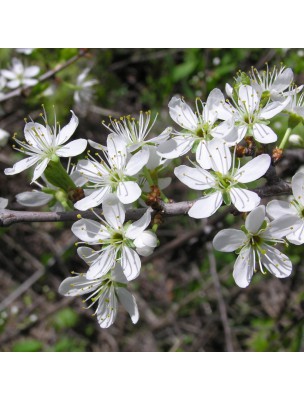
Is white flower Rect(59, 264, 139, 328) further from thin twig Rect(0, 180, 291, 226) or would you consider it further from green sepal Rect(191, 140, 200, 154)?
green sepal Rect(191, 140, 200, 154)

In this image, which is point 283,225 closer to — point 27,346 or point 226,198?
point 226,198

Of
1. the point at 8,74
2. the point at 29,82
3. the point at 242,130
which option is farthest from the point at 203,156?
the point at 8,74

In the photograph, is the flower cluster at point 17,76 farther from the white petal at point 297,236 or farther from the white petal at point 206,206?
the white petal at point 297,236

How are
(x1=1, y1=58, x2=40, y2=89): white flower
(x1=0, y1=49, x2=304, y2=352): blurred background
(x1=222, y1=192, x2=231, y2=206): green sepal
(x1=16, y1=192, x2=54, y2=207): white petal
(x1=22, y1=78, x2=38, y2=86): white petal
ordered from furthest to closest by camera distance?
(x1=0, y1=49, x2=304, y2=352): blurred background → (x1=1, y1=58, x2=40, y2=89): white flower → (x1=22, y1=78, x2=38, y2=86): white petal → (x1=16, y1=192, x2=54, y2=207): white petal → (x1=222, y1=192, x2=231, y2=206): green sepal

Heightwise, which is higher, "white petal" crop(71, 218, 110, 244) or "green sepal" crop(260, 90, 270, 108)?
"green sepal" crop(260, 90, 270, 108)

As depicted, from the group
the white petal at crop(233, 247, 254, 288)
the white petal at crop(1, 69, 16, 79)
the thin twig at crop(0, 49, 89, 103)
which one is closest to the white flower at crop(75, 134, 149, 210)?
the white petal at crop(233, 247, 254, 288)

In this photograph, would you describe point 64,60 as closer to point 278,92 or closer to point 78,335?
point 278,92
